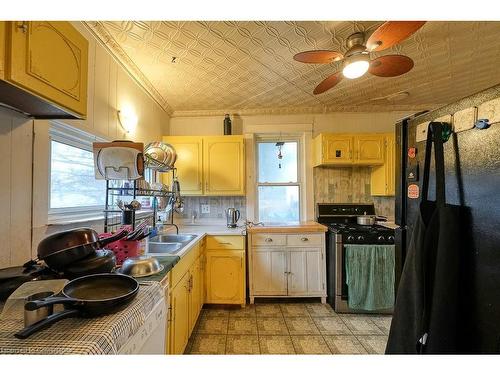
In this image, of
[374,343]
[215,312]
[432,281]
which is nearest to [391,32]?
[432,281]

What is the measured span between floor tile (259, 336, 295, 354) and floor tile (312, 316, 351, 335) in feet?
1.24

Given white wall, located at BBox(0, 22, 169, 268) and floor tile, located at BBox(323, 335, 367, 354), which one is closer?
white wall, located at BBox(0, 22, 169, 268)

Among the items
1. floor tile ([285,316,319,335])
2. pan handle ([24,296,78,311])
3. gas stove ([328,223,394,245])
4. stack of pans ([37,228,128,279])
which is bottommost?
floor tile ([285,316,319,335])

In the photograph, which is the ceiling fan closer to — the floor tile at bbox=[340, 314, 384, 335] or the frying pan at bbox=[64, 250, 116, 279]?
the frying pan at bbox=[64, 250, 116, 279]

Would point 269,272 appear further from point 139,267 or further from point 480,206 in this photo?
Result: point 480,206

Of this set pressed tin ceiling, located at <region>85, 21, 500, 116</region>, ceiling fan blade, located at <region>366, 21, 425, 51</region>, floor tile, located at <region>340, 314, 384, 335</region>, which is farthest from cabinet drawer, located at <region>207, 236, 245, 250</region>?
ceiling fan blade, located at <region>366, 21, 425, 51</region>

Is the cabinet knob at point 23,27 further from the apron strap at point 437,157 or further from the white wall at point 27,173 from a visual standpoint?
the apron strap at point 437,157

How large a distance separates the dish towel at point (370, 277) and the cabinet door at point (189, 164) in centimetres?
193

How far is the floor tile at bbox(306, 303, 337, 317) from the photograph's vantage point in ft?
8.04

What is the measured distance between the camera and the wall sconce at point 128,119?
6.74 ft

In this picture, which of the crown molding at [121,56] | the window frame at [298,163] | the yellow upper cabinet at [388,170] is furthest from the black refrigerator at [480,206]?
the window frame at [298,163]

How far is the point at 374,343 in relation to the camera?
6.52 ft
